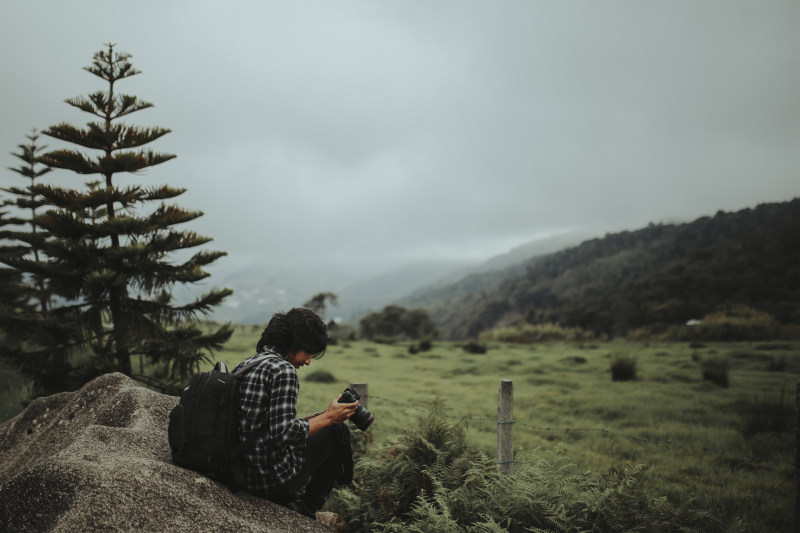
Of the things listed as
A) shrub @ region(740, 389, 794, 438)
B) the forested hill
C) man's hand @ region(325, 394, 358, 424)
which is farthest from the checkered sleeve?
the forested hill

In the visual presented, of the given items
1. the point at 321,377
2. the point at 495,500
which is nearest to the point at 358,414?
the point at 495,500

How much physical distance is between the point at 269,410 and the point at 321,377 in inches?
564

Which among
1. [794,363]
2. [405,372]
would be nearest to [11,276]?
[405,372]

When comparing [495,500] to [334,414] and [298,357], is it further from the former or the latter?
[298,357]

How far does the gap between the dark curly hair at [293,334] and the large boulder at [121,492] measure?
1160 mm

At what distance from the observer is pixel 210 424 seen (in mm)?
3127

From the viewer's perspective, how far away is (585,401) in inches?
508

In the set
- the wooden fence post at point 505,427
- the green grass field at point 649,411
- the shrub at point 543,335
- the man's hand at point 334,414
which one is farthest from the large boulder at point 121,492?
the shrub at point 543,335

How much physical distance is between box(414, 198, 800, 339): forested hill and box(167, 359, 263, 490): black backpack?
142ft

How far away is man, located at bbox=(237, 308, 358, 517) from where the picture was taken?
3.28 m

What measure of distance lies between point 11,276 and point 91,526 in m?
17.5

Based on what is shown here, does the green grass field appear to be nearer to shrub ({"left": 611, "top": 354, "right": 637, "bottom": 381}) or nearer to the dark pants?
shrub ({"left": 611, "top": 354, "right": 637, "bottom": 381})

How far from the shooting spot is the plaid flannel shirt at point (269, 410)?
3252mm

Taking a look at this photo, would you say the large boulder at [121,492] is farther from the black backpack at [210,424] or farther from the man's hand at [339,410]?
the man's hand at [339,410]
